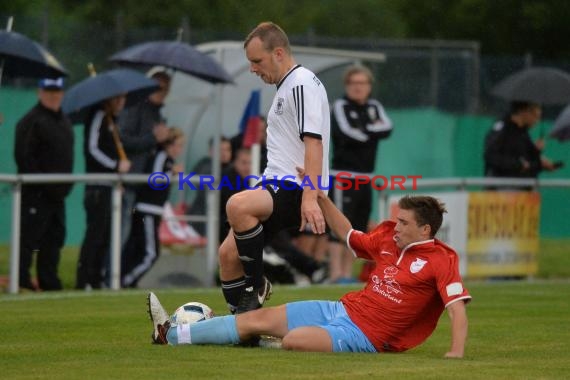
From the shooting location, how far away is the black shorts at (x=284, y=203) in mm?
9797

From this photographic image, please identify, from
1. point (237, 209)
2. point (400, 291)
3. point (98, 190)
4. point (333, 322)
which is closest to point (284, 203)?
point (237, 209)

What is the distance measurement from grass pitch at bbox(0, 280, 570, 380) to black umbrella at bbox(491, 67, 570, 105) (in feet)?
17.1

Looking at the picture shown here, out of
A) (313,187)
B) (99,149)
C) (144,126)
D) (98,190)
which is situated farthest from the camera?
(144,126)

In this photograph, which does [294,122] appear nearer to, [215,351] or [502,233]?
[215,351]

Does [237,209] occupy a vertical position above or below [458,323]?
above

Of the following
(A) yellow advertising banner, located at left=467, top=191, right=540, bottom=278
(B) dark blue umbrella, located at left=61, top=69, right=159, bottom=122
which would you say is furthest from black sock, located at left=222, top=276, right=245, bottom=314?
(A) yellow advertising banner, located at left=467, top=191, right=540, bottom=278

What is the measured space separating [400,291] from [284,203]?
40.7 inches

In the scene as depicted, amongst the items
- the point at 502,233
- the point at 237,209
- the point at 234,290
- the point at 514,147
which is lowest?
the point at 234,290

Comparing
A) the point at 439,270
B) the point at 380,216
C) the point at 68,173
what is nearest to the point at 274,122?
the point at 439,270

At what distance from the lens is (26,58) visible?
588 inches

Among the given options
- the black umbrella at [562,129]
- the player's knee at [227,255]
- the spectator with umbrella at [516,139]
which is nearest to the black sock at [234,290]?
the player's knee at [227,255]

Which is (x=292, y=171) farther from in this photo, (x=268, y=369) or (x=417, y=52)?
(x=417, y=52)

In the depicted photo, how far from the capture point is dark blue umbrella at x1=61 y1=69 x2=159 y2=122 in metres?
15.6

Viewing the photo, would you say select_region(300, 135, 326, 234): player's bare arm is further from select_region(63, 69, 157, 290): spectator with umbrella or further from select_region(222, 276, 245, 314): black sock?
select_region(63, 69, 157, 290): spectator with umbrella
